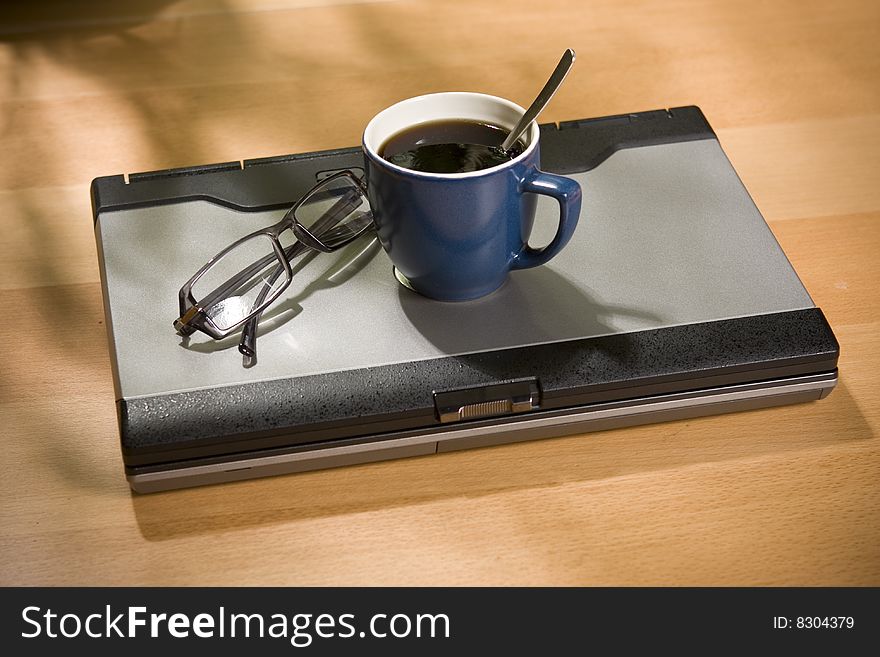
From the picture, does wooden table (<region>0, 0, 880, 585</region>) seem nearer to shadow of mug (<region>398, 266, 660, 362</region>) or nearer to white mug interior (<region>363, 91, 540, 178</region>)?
shadow of mug (<region>398, 266, 660, 362</region>)

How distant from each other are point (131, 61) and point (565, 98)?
14.9 inches

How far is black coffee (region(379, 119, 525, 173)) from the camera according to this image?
533 mm

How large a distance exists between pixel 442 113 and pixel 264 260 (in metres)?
0.14

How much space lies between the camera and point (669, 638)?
A: 1.57 ft

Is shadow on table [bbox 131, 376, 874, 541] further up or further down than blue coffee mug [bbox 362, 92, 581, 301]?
further down

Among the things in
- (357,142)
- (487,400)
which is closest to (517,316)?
(487,400)

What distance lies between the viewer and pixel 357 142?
78 cm

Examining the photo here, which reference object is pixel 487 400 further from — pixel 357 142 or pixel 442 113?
pixel 357 142

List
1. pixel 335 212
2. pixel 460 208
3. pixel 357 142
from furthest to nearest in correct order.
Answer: pixel 357 142 → pixel 335 212 → pixel 460 208

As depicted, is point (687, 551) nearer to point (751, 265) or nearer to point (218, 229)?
point (751, 265)

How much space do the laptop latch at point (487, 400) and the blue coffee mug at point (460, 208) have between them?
0.21ft

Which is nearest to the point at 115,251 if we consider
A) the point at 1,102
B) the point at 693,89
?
the point at 1,102

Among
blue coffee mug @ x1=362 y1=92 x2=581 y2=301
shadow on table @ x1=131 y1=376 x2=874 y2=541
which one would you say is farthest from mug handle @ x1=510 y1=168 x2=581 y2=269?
shadow on table @ x1=131 y1=376 x2=874 y2=541

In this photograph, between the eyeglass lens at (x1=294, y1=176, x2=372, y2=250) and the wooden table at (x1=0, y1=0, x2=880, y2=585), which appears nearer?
the wooden table at (x1=0, y1=0, x2=880, y2=585)
